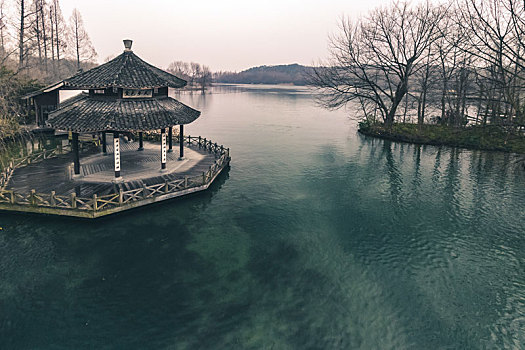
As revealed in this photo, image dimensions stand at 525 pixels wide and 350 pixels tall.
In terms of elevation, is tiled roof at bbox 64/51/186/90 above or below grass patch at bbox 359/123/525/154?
above

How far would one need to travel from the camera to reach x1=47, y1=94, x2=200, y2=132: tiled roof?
2527 cm

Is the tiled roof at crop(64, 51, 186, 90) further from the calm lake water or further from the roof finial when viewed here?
the calm lake water

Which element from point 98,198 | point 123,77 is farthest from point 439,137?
point 98,198

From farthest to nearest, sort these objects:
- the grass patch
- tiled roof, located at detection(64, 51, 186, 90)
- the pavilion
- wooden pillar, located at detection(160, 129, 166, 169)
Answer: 1. the grass patch
2. wooden pillar, located at detection(160, 129, 166, 169)
3. tiled roof, located at detection(64, 51, 186, 90)
4. the pavilion

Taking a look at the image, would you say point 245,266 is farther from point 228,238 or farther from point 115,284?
point 115,284

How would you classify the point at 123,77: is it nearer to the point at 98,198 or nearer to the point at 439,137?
the point at 98,198

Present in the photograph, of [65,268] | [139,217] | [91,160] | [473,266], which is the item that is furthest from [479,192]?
[91,160]

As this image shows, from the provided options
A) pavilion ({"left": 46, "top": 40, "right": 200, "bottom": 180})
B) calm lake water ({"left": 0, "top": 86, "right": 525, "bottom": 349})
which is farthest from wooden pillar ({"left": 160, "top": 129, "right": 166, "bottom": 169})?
calm lake water ({"left": 0, "top": 86, "right": 525, "bottom": 349})

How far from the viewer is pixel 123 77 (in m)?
27.2

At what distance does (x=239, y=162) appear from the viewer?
129 feet

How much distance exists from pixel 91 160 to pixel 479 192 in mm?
36872

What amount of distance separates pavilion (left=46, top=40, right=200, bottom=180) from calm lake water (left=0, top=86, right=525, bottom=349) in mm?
6691

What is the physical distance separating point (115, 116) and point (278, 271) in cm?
1766

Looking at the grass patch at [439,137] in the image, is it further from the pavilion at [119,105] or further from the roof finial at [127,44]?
the roof finial at [127,44]
